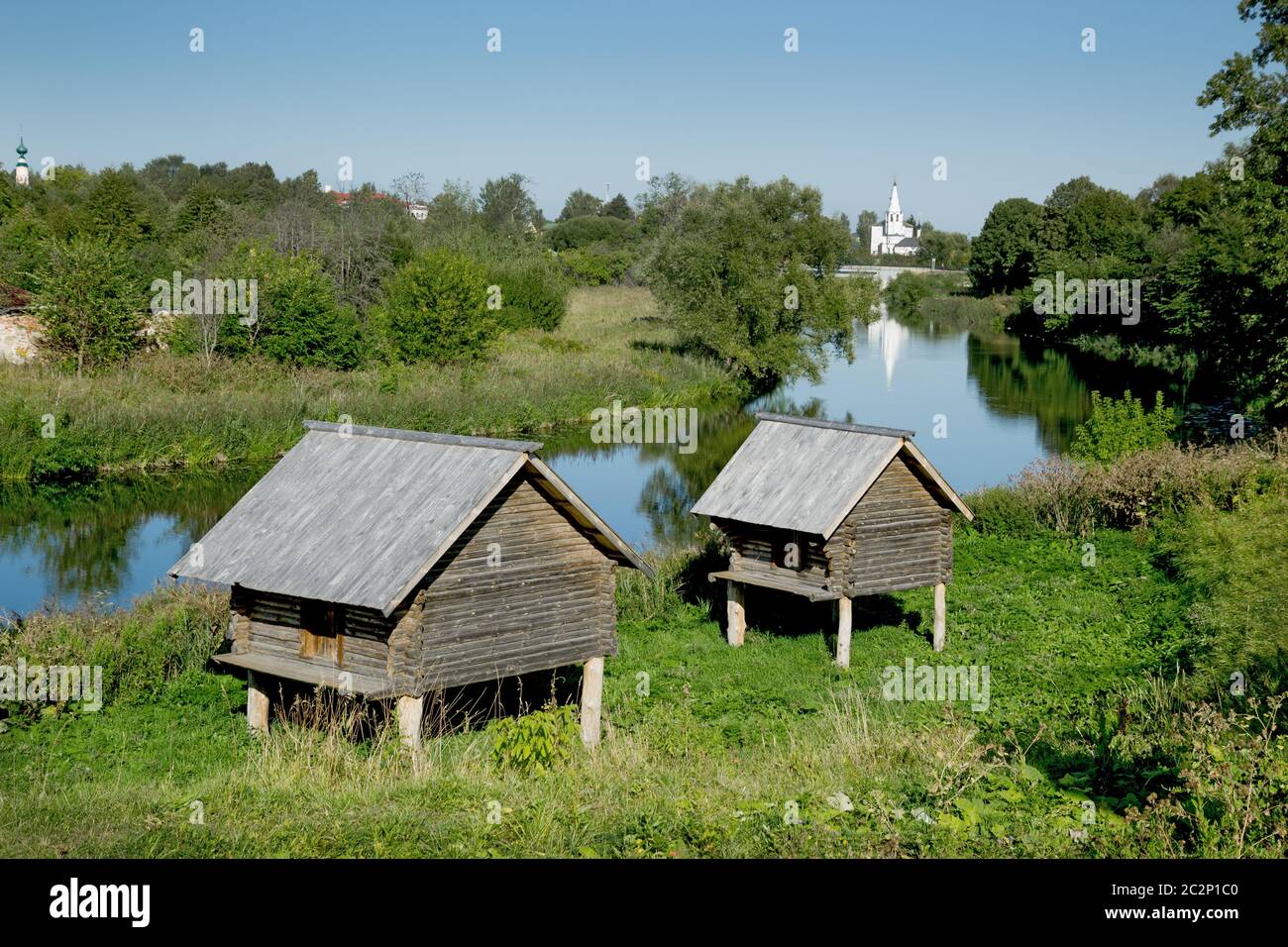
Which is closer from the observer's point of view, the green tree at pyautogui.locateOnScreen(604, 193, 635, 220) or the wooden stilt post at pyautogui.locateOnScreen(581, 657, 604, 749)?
the wooden stilt post at pyautogui.locateOnScreen(581, 657, 604, 749)

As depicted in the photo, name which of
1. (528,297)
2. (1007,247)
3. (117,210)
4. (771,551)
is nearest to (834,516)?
(771,551)

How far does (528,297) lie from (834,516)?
4636cm

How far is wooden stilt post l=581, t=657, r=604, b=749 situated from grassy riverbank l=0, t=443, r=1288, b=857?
1.17 feet

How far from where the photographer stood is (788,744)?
45.7 ft

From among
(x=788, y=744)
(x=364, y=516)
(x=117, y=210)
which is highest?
(x=117, y=210)

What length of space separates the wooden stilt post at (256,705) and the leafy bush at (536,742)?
12.2ft

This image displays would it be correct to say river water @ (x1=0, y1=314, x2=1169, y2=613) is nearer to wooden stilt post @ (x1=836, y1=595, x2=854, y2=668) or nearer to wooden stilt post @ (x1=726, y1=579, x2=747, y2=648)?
wooden stilt post @ (x1=726, y1=579, x2=747, y2=648)

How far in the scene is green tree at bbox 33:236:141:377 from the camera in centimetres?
3972

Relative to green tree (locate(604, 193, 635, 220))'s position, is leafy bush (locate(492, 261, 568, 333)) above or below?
below

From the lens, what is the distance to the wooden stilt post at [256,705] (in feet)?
48.8

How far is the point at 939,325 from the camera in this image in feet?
315

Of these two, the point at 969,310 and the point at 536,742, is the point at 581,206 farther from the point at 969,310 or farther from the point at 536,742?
the point at 536,742

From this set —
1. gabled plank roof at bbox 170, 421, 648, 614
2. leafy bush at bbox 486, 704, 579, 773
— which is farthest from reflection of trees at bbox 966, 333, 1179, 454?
leafy bush at bbox 486, 704, 579, 773

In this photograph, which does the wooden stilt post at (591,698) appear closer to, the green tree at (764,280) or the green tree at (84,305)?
the green tree at (84,305)
